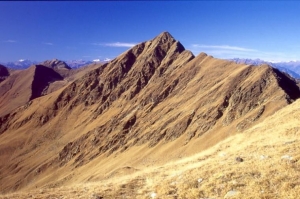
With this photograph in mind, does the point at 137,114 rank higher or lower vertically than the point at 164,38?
lower

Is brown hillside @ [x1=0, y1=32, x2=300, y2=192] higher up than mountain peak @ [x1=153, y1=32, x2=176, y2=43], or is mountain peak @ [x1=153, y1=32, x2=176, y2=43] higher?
mountain peak @ [x1=153, y1=32, x2=176, y2=43]

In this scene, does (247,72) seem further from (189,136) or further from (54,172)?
(54,172)

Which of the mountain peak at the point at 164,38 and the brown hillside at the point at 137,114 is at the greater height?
the mountain peak at the point at 164,38

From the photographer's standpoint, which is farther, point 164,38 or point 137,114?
point 164,38

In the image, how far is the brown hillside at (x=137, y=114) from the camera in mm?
85938

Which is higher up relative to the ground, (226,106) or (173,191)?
(226,106)

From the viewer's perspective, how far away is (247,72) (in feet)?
327

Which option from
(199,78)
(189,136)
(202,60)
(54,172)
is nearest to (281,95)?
(189,136)

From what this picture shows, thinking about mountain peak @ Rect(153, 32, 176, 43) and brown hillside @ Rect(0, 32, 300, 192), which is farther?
mountain peak @ Rect(153, 32, 176, 43)

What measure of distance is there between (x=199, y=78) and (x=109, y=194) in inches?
4113

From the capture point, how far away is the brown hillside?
282 ft

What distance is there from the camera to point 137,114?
406 feet

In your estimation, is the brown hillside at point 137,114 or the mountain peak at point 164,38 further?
the mountain peak at point 164,38

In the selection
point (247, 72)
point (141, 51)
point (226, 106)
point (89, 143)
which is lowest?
point (89, 143)
